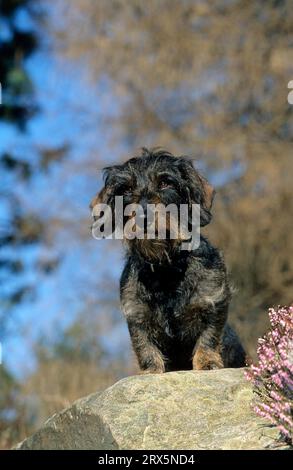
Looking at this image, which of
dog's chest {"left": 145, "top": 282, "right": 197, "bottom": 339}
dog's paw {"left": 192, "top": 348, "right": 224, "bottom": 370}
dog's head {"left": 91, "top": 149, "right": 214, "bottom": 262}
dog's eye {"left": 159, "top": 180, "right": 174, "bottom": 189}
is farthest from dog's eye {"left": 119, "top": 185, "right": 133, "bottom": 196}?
dog's paw {"left": 192, "top": 348, "right": 224, "bottom": 370}

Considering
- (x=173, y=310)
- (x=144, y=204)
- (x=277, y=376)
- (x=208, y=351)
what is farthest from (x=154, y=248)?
(x=277, y=376)

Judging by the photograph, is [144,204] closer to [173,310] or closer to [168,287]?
[168,287]

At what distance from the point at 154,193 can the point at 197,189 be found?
1.88 ft

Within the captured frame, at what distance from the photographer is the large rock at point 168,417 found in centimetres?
541

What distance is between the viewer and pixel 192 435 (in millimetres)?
5504

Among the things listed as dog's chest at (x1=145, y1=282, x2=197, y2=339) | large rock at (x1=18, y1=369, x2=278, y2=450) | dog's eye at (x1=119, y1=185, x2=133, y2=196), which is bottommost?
large rock at (x1=18, y1=369, x2=278, y2=450)

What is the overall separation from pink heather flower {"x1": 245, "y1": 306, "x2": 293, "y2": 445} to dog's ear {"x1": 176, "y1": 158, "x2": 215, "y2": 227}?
3.59 feet

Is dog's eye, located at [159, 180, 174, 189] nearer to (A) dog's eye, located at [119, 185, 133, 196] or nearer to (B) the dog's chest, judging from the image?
(A) dog's eye, located at [119, 185, 133, 196]

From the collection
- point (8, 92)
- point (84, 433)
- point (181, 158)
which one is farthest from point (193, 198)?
point (8, 92)

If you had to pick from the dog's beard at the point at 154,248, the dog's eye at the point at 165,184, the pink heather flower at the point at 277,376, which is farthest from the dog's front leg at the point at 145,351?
the dog's eye at the point at 165,184

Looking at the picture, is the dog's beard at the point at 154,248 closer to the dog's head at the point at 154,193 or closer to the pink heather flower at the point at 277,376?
the dog's head at the point at 154,193

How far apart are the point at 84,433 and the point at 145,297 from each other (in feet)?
3.95

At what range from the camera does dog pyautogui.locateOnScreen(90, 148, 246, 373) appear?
6.59 metres

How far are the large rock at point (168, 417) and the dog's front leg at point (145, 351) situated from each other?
1.38 ft
